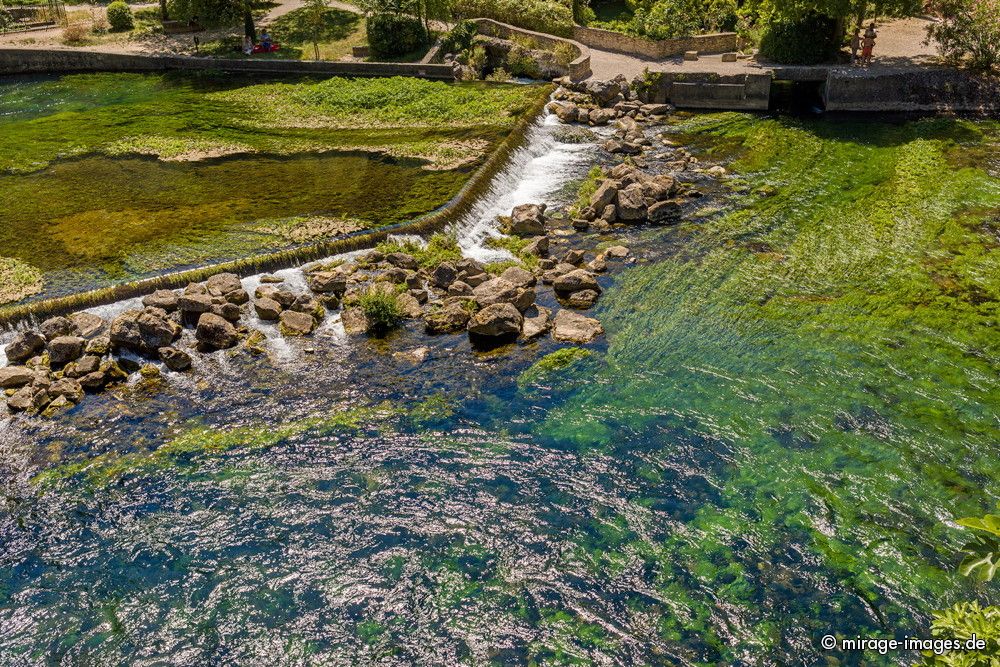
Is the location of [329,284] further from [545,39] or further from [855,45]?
[855,45]

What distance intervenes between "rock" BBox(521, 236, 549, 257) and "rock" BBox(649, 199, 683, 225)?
434 cm

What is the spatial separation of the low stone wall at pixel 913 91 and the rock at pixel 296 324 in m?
29.3

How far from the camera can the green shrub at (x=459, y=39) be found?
4738 cm

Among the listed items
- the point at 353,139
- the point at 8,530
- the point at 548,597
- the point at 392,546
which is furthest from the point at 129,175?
the point at 548,597

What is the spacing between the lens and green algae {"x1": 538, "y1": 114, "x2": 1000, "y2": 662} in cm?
1463

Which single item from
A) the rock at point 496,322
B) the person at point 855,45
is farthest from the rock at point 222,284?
the person at point 855,45

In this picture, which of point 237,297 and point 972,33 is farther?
point 972,33

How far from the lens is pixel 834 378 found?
19547mm

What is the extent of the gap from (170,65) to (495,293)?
38.3m

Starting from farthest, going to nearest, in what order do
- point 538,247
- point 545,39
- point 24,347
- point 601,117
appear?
point 545,39, point 601,117, point 538,247, point 24,347

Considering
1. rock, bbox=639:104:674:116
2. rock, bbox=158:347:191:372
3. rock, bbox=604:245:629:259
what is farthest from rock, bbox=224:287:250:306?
rock, bbox=639:104:674:116

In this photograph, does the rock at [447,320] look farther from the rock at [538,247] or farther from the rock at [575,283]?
the rock at [538,247]

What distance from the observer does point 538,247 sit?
87.1 feet

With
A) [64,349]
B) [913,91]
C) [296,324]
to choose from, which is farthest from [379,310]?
[913,91]
